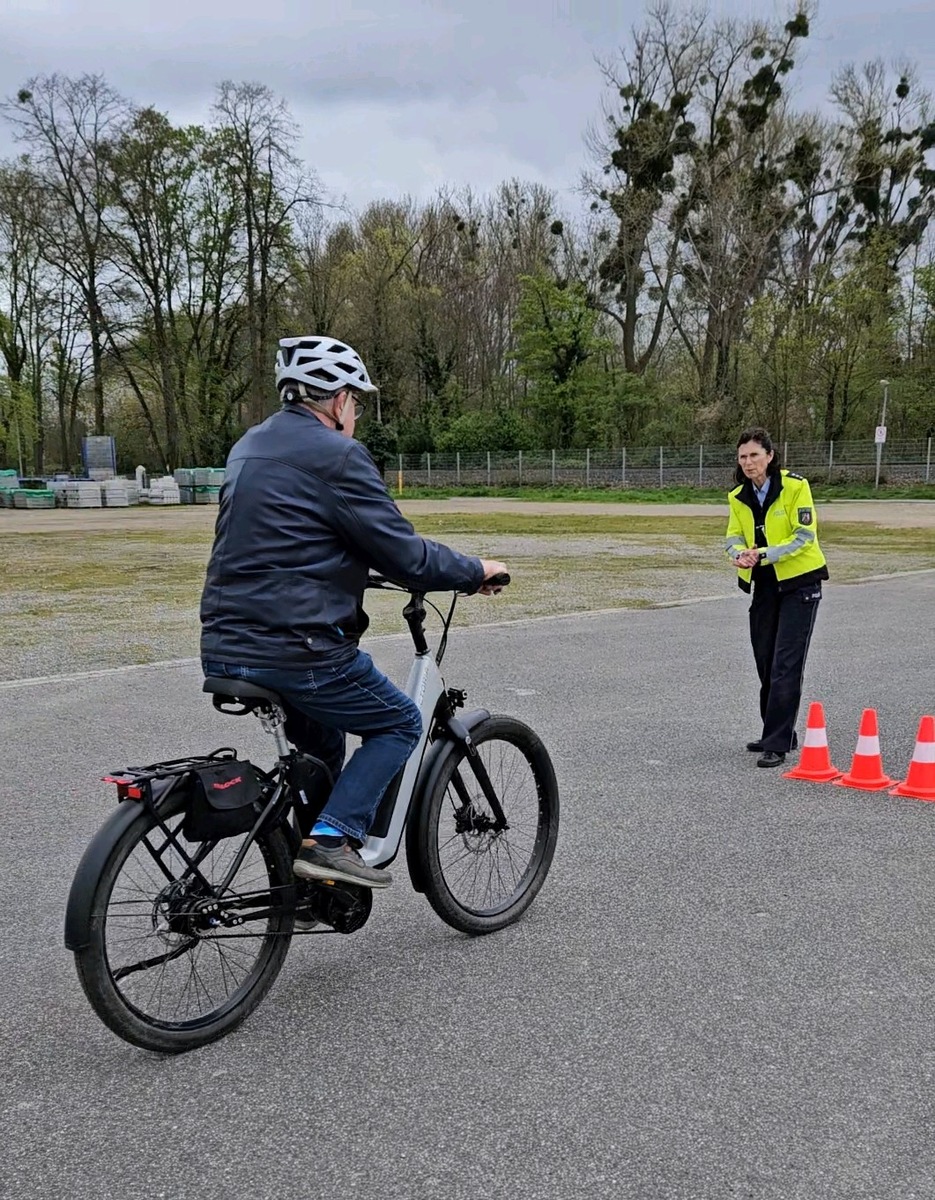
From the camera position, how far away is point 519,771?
4113 mm

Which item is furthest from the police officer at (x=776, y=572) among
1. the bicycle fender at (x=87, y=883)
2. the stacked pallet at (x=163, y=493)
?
the stacked pallet at (x=163, y=493)

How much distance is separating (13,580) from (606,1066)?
15.3m

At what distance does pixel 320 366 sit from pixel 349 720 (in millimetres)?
1064

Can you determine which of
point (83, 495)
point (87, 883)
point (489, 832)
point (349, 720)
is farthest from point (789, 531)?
point (83, 495)

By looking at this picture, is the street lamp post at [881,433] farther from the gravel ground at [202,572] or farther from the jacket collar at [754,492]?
the jacket collar at [754,492]

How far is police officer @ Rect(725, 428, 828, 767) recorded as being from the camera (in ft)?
20.6

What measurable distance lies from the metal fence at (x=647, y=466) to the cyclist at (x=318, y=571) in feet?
145

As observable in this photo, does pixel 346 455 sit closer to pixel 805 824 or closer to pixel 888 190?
pixel 805 824

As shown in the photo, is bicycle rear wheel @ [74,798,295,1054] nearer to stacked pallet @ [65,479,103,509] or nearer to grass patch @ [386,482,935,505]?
grass patch @ [386,482,935,505]

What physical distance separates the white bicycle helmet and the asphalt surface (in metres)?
1.92

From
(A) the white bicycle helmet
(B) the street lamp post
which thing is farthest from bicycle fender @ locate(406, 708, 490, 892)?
(B) the street lamp post

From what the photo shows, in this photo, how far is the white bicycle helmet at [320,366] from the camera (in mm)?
3260

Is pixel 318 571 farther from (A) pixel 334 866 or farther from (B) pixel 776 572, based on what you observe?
(B) pixel 776 572

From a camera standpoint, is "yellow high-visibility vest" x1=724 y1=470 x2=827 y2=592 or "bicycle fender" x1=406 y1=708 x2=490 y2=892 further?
"yellow high-visibility vest" x1=724 y1=470 x2=827 y2=592
